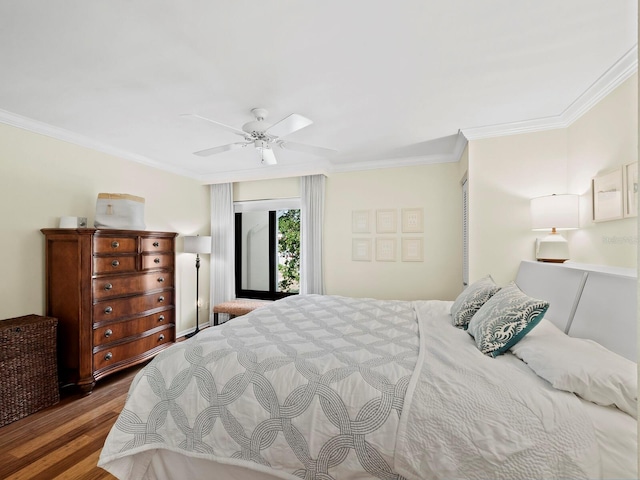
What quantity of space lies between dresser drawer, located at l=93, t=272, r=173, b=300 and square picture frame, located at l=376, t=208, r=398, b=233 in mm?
2904

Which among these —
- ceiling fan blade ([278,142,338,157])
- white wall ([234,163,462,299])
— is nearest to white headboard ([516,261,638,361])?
white wall ([234,163,462,299])

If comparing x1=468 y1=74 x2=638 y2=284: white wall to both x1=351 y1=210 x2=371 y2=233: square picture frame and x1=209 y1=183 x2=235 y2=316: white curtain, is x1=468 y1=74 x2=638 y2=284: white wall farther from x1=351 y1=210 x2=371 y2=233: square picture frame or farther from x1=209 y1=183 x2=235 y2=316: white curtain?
x1=209 y1=183 x2=235 y2=316: white curtain

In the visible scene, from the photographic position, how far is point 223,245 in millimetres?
4996

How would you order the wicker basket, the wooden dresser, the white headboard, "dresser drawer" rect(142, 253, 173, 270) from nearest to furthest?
1. the white headboard
2. the wicker basket
3. the wooden dresser
4. "dresser drawer" rect(142, 253, 173, 270)

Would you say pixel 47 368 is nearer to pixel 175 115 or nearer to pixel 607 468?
pixel 175 115

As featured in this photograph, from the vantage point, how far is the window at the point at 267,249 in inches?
195

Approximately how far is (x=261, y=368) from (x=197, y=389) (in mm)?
343

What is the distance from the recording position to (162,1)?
1.44 metres

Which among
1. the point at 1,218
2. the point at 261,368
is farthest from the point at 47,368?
the point at 261,368

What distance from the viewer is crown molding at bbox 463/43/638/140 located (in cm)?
194

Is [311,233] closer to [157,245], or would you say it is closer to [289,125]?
[157,245]

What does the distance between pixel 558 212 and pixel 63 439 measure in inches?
165

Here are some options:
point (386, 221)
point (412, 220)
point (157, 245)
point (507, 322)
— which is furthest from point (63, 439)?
point (412, 220)

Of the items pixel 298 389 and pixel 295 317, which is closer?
pixel 298 389
